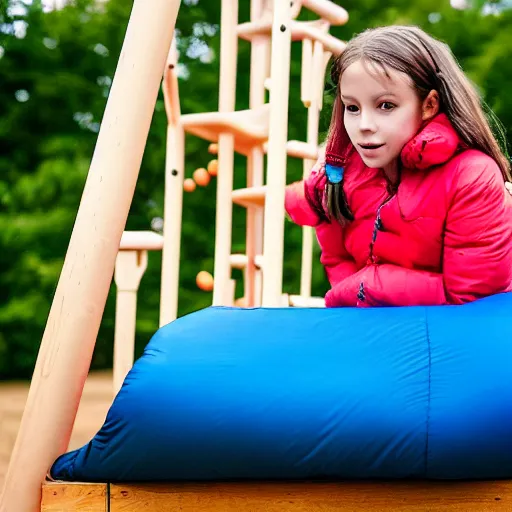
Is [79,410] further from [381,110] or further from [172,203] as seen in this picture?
[381,110]

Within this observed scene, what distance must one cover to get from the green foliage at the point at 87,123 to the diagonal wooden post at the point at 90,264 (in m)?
3.87

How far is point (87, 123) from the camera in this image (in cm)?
548

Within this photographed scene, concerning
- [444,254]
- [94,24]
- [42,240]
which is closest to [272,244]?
[444,254]

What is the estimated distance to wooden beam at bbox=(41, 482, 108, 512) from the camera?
4.02 ft

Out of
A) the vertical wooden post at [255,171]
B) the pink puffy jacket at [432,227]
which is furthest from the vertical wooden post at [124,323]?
the pink puffy jacket at [432,227]

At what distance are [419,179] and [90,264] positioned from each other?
0.53 meters

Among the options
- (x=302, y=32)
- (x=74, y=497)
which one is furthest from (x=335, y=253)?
(x=302, y=32)

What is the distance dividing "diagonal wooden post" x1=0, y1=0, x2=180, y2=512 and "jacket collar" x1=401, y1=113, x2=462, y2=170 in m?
0.41

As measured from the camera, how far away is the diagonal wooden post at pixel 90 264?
50.5 inches

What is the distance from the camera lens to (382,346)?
3.97ft

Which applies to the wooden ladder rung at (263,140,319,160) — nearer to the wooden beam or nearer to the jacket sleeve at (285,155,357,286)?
the jacket sleeve at (285,155,357,286)

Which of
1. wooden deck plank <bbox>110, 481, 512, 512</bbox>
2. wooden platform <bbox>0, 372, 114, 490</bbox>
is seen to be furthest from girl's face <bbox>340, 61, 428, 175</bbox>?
wooden platform <bbox>0, 372, 114, 490</bbox>

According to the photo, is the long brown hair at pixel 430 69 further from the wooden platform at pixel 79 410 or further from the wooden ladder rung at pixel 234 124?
the wooden platform at pixel 79 410

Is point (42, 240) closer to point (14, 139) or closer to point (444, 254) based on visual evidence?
point (14, 139)
